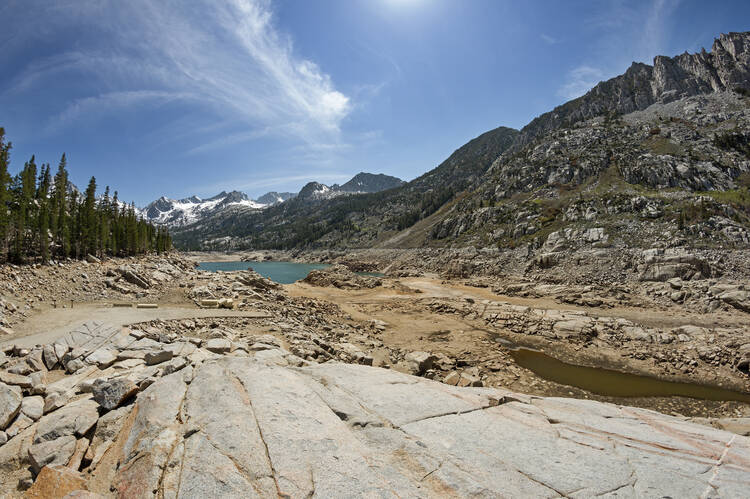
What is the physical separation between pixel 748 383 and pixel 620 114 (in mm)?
136520

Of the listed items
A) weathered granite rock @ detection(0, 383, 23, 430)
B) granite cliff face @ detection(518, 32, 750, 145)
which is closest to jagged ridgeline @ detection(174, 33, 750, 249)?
granite cliff face @ detection(518, 32, 750, 145)

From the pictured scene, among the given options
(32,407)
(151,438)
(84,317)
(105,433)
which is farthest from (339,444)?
(84,317)

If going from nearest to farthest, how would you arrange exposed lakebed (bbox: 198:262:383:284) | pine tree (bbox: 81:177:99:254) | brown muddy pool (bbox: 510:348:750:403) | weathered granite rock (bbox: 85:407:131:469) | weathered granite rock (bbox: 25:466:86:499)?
weathered granite rock (bbox: 25:466:86:499), weathered granite rock (bbox: 85:407:131:469), brown muddy pool (bbox: 510:348:750:403), pine tree (bbox: 81:177:99:254), exposed lakebed (bbox: 198:262:383:284)

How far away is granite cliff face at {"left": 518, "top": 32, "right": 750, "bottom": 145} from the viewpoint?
10525 cm

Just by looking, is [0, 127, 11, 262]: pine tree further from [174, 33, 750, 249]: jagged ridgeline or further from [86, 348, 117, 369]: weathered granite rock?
[174, 33, 750, 249]: jagged ridgeline

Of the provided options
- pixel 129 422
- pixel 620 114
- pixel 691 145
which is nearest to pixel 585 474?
pixel 129 422

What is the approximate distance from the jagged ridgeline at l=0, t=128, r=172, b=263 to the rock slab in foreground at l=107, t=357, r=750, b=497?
34.9 m

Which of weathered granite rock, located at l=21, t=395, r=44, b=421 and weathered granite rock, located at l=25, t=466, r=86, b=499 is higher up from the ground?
weathered granite rock, located at l=25, t=466, r=86, b=499

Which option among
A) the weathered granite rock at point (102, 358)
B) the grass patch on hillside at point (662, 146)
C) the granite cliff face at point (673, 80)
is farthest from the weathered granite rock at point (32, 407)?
the granite cliff face at point (673, 80)

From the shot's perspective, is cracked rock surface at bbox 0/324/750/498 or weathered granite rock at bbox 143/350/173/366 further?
weathered granite rock at bbox 143/350/173/366

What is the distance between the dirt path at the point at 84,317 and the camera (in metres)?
14.0

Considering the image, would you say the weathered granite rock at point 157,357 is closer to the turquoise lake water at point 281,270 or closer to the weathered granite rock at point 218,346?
the weathered granite rock at point 218,346

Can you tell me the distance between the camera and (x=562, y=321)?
25.0 m

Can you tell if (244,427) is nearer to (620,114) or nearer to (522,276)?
(522,276)
